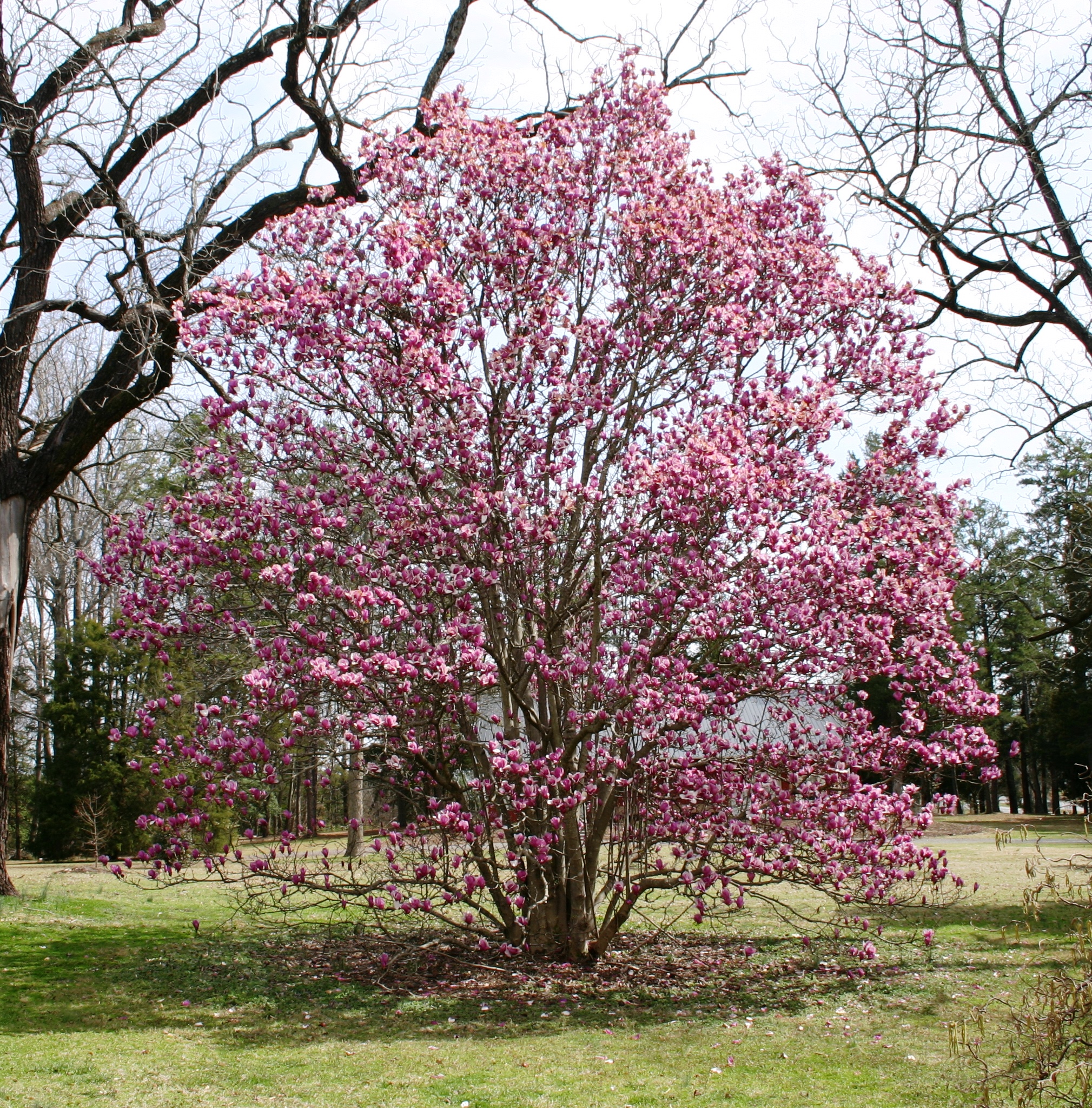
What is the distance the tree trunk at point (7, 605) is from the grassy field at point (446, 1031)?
1733 millimetres

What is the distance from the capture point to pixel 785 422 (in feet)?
24.7

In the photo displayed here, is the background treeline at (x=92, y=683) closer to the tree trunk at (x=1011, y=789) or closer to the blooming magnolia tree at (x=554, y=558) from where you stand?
the blooming magnolia tree at (x=554, y=558)

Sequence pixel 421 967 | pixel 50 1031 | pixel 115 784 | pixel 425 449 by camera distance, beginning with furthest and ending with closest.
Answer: pixel 115 784 → pixel 421 967 → pixel 425 449 → pixel 50 1031

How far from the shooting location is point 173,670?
724 inches

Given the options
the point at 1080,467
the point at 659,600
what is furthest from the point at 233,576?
the point at 1080,467

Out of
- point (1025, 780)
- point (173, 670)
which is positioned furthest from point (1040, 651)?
point (173, 670)

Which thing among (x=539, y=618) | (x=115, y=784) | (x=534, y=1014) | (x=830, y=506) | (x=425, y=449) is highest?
(x=425, y=449)

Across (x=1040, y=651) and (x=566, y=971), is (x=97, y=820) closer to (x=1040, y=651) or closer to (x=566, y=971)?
(x=566, y=971)

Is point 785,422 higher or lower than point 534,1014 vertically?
higher

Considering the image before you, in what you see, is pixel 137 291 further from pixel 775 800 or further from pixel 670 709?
pixel 775 800

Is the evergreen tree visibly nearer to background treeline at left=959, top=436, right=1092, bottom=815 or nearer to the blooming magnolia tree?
the blooming magnolia tree

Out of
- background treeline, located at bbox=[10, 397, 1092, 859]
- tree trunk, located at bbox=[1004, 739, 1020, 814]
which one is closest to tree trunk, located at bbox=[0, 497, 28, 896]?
background treeline, located at bbox=[10, 397, 1092, 859]

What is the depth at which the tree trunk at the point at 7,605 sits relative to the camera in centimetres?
1059

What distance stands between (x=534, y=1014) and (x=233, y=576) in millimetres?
3654
